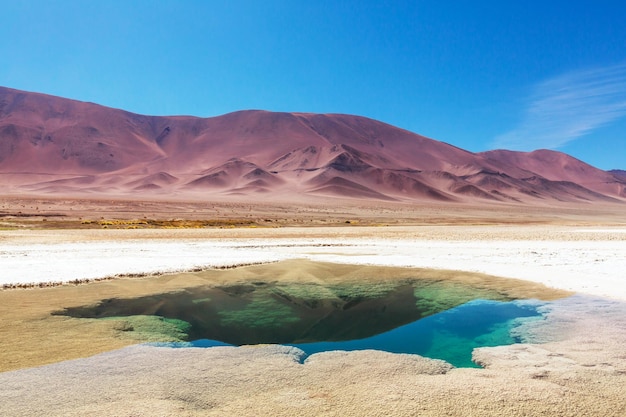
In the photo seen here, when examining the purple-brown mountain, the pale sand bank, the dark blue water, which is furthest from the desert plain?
the purple-brown mountain

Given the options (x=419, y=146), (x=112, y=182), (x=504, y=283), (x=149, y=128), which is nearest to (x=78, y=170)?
(x=112, y=182)

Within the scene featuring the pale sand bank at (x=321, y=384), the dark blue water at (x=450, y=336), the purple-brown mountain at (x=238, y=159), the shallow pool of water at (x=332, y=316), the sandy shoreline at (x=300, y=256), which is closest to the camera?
the pale sand bank at (x=321, y=384)

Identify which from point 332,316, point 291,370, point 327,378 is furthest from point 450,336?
point 291,370

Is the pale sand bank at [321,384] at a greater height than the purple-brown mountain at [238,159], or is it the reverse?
the purple-brown mountain at [238,159]

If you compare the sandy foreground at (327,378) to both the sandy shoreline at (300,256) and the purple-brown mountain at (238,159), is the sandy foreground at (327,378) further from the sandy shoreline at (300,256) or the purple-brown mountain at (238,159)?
the purple-brown mountain at (238,159)

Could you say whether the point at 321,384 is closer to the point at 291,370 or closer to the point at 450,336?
the point at 291,370

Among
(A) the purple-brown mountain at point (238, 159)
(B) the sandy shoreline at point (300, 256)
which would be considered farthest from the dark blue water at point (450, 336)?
(A) the purple-brown mountain at point (238, 159)

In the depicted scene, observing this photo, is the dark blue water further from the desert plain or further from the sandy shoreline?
the sandy shoreline
